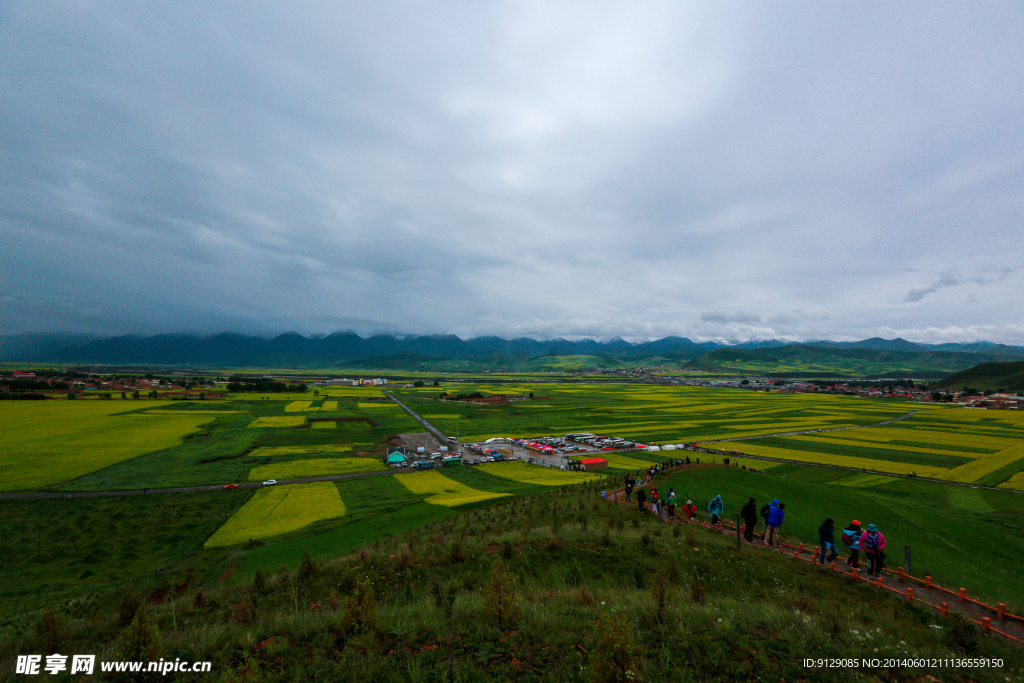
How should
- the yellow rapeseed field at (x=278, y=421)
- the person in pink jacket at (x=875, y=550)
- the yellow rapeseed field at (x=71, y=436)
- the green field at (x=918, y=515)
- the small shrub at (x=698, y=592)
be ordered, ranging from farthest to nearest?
the yellow rapeseed field at (x=278, y=421) → the yellow rapeseed field at (x=71, y=436) → the green field at (x=918, y=515) → the person in pink jacket at (x=875, y=550) → the small shrub at (x=698, y=592)

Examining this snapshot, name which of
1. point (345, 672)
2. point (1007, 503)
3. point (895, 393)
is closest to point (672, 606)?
point (345, 672)

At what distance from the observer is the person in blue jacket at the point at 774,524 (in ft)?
47.8

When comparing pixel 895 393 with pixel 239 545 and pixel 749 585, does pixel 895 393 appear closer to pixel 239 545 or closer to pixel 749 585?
pixel 749 585

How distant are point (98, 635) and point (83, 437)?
6861 centimetres

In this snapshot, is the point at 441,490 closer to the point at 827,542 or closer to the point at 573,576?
the point at 573,576

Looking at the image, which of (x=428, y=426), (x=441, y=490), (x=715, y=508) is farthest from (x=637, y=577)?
(x=428, y=426)

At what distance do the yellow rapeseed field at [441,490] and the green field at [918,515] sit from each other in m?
16.1

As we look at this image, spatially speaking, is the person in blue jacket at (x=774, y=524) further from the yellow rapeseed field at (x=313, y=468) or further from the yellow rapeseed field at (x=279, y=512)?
the yellow rapeseed field at (x=313, y=468)

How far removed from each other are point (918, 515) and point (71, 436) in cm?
9610

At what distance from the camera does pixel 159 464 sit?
44531 mm

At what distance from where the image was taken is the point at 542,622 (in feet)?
27.9

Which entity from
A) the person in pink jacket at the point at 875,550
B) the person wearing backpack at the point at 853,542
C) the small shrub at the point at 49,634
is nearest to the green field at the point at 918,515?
the person wearing backpack at the point at 853,542

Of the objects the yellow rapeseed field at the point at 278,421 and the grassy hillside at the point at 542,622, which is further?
the yellow rapeseed field at the point at 278,421

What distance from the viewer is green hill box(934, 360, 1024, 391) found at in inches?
5748
